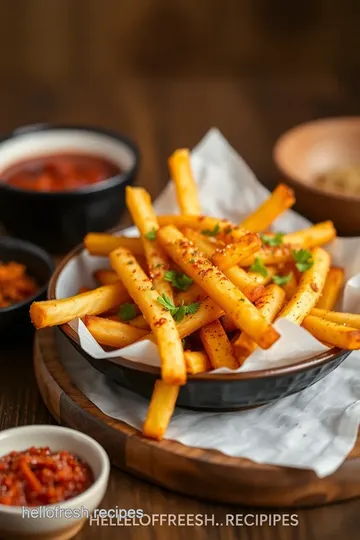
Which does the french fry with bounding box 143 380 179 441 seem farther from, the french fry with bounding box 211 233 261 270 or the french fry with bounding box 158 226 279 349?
the french fry with bounding box 211 233 261 270

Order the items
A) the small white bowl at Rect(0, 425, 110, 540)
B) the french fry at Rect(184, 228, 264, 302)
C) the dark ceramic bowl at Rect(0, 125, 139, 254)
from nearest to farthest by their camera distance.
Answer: the small white bowl at Rect(0, 425, 110, 540) → the french fry at Rect(184, 228, 264, 302) → the dark ceramic bowl at Rect(0, 125, 139, 254)

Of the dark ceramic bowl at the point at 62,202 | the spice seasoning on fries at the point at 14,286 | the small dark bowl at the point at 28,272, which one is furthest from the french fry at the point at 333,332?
the dark ceramic bowl at the point at 62,202

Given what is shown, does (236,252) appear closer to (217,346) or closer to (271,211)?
(217,346)

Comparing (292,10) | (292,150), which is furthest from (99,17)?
(292,150)

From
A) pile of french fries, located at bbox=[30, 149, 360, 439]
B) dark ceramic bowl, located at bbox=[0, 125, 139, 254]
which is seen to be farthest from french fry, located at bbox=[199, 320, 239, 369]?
dark ceramic bowl, located at bbox=[0, 125, 139, 254]

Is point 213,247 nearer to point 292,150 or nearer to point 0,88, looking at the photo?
point 292,150

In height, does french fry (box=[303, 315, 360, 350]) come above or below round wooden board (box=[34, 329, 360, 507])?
above

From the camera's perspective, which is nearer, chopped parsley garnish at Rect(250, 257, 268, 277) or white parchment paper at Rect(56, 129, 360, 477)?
white parchment paper at Rect(56, 129, 360, 477)

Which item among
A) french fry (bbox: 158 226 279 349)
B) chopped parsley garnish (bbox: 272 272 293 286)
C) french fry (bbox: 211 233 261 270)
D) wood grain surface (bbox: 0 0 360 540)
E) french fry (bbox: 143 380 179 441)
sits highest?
french fry (bbox: 211 233 261 270)
